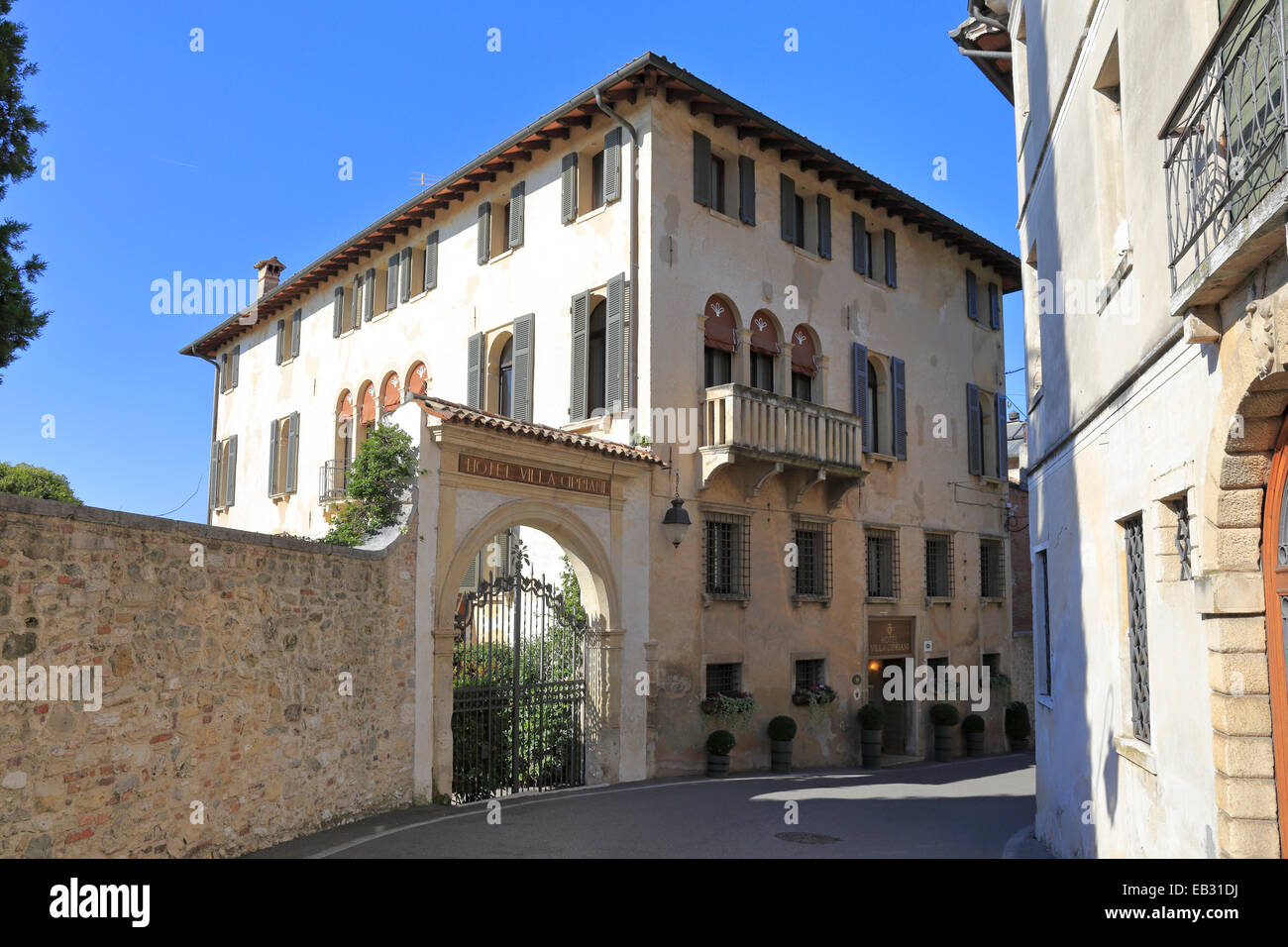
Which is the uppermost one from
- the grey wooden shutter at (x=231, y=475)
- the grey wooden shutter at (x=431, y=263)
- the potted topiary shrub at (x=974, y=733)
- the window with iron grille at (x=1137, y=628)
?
the grey wooden shutter at (x=431, y=263)

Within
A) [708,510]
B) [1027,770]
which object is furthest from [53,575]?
[1027,770]

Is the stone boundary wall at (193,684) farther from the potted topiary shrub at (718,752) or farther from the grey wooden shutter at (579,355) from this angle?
the grey wooden shutter at (579,355)

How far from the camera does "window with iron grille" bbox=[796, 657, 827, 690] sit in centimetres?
1844

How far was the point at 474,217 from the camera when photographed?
19.8 m

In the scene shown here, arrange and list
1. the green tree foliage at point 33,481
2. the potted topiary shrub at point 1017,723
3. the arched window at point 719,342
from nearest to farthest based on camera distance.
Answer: the arched window at point 719,342 < the potted topiary shrub at point 1017,723 < the green tree foliage at point 33,481

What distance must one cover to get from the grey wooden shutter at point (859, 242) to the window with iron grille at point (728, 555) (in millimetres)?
6537

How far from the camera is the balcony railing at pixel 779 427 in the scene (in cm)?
1634

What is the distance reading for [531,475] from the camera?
1383 cm

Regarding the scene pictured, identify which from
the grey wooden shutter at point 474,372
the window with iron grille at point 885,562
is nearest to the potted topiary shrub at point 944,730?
the window with iron grille at point 885,562

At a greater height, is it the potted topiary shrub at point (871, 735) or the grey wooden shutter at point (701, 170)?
the grey wooden shutter at point (701, 170)

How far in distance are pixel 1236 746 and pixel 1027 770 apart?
14.0 m

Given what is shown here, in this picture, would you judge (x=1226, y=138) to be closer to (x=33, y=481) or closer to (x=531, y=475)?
(x=531, y=475)

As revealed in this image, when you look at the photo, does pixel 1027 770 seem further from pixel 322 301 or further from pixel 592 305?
pixel 322 301

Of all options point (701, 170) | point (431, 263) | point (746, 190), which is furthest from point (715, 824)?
point (431, 263)
